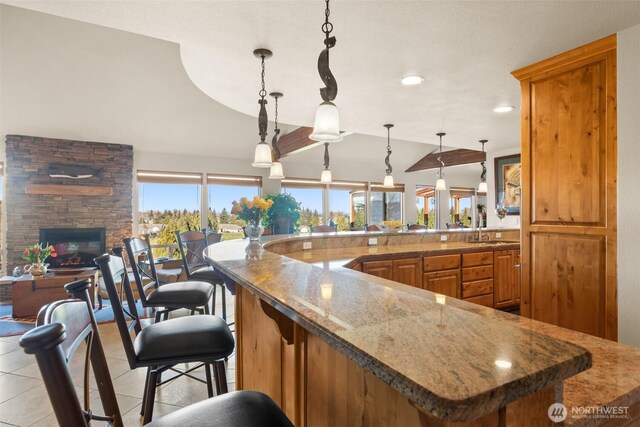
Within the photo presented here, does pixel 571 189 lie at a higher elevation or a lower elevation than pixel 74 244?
higher

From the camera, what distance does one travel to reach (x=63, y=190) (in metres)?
5.71

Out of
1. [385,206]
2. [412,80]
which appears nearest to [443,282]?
[412,80]

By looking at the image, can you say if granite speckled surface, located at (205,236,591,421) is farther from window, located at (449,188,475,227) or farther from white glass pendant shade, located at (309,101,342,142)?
window, located at (449,188,475,227)

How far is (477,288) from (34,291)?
5.58 m

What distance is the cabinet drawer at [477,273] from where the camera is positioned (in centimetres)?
398

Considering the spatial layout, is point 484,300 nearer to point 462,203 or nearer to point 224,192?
point 224,192

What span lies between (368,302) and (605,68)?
2.56 m

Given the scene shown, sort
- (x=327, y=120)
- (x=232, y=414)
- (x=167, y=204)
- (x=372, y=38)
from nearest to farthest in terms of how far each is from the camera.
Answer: (x=232, y=414) < (x=327, y=120) < (x=372, y=38) < (x=167, y=204)

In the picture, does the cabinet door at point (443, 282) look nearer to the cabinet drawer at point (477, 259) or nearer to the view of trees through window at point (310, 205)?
the cabinet drawer at point (477, 259)

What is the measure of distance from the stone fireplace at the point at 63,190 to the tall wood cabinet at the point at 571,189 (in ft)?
20.6

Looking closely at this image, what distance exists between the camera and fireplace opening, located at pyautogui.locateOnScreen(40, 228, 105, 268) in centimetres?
566

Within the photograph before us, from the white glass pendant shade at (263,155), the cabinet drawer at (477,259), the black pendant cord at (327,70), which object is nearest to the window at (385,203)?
the cabinet drawer at (477,259)

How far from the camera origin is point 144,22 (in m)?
2.06

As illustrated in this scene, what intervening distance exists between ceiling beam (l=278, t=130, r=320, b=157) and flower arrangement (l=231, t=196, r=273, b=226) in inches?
147
